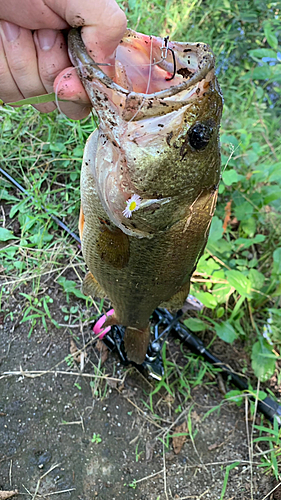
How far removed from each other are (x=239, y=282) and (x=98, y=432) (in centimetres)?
140

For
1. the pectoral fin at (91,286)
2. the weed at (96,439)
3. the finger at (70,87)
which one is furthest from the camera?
the weed at (96,439)

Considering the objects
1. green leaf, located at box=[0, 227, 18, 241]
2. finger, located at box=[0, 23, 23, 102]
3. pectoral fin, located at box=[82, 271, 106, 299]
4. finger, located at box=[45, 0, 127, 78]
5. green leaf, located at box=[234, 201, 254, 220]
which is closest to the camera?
finger, located at box=[45, 0, 127, 78]

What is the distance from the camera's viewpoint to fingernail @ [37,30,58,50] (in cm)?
113

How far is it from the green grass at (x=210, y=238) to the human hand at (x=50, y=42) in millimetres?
1326

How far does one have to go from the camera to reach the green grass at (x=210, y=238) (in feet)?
8.25

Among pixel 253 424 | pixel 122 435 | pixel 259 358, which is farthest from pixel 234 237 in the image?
pixel 122 435

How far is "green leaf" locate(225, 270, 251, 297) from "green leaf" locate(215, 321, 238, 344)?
28cm

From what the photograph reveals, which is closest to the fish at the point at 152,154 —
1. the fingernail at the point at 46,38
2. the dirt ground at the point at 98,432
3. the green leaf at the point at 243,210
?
the fingernail at the point at 46,38

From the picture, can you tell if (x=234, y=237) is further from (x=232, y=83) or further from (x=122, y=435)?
(x=232, y=83)

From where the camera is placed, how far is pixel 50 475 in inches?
79.4

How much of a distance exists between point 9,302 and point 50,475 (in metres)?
1.15

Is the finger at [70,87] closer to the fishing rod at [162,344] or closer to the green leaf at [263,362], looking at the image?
the fishing rod at [162,344]

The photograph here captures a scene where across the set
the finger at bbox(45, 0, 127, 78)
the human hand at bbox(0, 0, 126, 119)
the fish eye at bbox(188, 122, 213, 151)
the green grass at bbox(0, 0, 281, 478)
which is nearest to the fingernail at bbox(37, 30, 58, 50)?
the human hand at bbox(0, 0, 126, 119)

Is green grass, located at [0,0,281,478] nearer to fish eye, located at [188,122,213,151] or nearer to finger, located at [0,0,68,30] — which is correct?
fish eye, located at [188,122,213,151]
